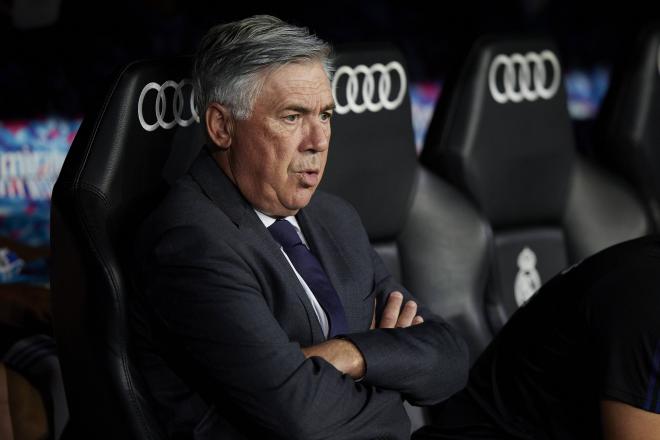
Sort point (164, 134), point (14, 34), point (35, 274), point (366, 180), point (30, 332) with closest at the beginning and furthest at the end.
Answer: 1. point (164, 134)
2. point (30, 332)
3. point (366, 180)
4. point (35, 274)
5. point (14, 34)

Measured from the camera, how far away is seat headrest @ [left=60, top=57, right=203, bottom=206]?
5.26 ft

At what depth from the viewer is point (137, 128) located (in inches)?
65.1

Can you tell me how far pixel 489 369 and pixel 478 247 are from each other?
50 centimetres

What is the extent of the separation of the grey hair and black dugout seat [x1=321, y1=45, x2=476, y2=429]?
432 mm

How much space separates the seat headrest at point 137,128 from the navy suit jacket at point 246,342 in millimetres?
74

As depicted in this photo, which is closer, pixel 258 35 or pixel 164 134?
pixel 258 35

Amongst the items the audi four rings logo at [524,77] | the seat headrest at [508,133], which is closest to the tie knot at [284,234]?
the seat headrest at [508,133]

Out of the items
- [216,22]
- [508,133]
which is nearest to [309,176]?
[508,133]

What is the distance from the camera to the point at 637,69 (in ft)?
8.54

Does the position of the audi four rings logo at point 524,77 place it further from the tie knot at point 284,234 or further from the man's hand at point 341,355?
the man's hand at point 341,355

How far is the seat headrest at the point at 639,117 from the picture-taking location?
8.54 ft

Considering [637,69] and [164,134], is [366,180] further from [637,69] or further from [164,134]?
[637,69]

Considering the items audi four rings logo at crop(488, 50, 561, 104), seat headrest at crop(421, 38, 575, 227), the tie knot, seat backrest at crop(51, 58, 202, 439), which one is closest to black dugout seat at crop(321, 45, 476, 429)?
seat headrest at crop(421, 38, 575, 227)

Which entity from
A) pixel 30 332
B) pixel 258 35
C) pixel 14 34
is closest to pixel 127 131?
pixel 258 35
